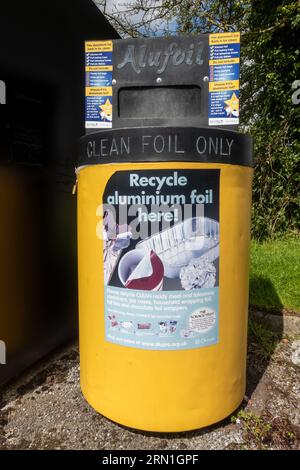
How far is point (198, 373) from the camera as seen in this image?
184 cm

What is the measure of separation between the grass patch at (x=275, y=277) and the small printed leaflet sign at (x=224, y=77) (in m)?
1.85

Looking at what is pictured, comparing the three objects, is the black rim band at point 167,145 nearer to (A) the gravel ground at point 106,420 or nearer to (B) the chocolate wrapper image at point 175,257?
(B) the chocolate wrapper image at point 175,257

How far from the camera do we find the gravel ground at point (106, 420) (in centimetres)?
194

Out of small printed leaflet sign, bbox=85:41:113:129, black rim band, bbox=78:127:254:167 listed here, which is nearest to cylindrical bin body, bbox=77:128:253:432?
black rim band, bbox=78:127:254:167

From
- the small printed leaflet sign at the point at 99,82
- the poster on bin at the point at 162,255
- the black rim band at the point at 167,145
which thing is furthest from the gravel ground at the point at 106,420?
the small printed leaflet sign at the point at 99,82

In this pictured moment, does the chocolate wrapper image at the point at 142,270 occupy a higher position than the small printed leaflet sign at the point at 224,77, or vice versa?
the small printed leaflet sign at the point at 224,77

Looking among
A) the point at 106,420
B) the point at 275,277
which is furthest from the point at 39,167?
the point at 275,277

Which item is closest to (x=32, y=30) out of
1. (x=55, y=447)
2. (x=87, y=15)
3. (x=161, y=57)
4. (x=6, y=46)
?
(x=6, y=46)

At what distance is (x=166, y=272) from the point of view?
1744mm

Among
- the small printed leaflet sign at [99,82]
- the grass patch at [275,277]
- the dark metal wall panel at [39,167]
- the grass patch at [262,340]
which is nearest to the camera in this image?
the small printed leaflet sign at [99,82]

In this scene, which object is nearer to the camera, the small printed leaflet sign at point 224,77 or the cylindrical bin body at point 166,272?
the cylindrical bin body at point 166,272

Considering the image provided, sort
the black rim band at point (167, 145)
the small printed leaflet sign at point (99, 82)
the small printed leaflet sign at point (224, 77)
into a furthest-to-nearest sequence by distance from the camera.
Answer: the small printed leaflet sign at point (99, 82), the small printed leaflet sign at point (224, 77), the black rim band at point (167, 145)

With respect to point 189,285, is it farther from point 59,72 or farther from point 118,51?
point 59,72

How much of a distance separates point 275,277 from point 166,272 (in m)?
2.44
